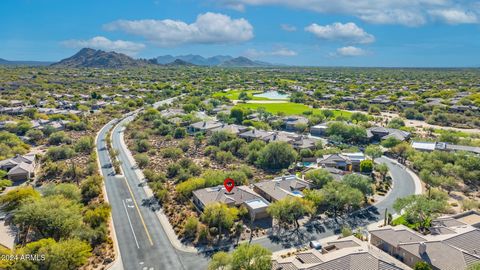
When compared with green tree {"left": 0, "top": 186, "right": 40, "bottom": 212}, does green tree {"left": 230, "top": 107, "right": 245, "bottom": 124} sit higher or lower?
higher

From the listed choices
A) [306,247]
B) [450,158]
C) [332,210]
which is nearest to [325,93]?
[450,158]

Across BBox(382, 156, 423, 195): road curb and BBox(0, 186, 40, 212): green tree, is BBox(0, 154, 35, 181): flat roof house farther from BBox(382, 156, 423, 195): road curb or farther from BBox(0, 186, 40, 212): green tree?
BBox(382, 156, 423, 195): road curb

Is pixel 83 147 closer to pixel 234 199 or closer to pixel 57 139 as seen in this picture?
pixel 57 139

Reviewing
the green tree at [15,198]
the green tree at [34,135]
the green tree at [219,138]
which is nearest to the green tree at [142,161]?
the green tree at [219,138]

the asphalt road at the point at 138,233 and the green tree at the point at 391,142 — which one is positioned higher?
the green tree at the point at 391,142

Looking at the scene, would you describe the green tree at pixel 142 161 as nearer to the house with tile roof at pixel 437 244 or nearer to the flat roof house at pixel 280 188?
the flat roof house at pixel 280 188

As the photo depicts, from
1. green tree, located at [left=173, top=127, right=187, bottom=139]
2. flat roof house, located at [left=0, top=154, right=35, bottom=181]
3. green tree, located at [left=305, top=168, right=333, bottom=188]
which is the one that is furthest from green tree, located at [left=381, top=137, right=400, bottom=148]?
flat roof house, located at [left=0, top=154, right=35, bottom=181]

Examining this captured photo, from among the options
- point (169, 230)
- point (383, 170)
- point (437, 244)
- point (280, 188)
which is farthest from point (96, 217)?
point (383, 170)
